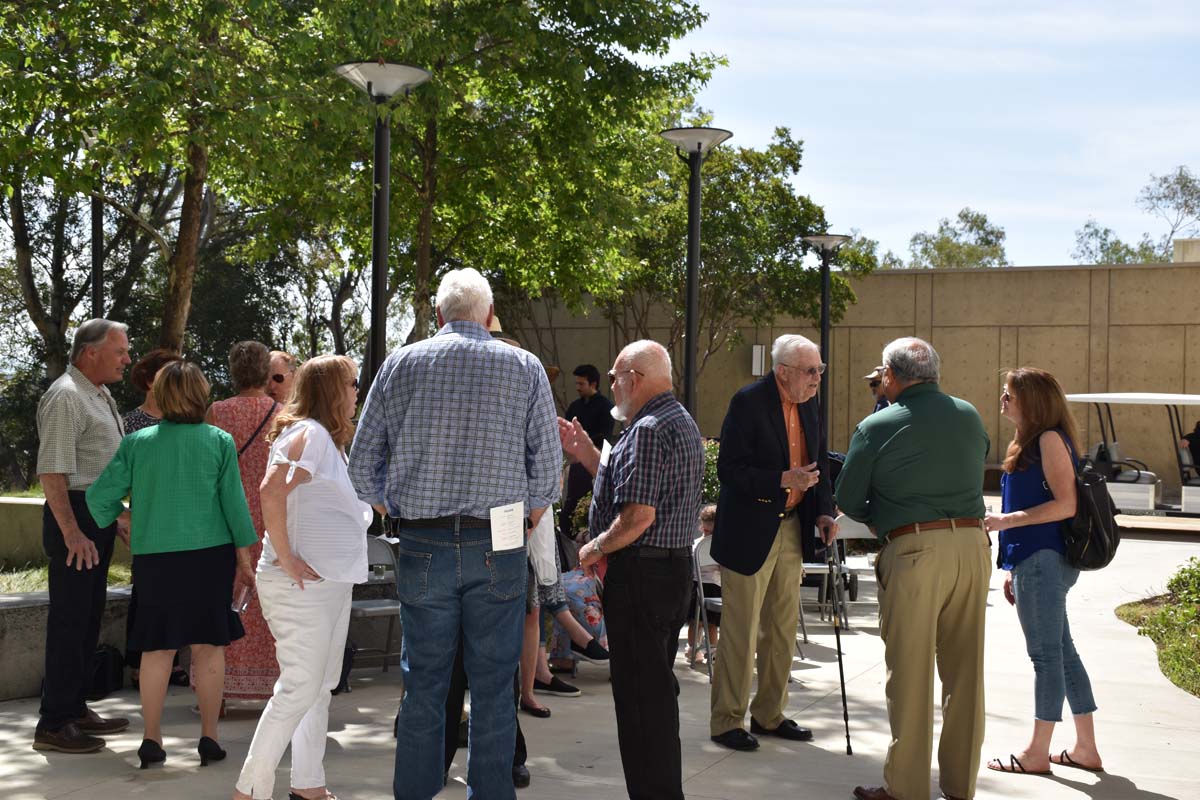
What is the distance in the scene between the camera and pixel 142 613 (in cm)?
528

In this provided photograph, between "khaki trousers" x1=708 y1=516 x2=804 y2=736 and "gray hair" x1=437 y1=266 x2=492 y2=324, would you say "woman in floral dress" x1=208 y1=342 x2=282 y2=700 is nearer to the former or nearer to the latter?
"gray hair" x1=437 y1=266 x2=492 y2=324

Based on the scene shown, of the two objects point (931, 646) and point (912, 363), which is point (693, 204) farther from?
point (931, 646)

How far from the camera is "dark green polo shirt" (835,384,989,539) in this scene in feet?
16.2

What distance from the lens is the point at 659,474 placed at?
4730 mm

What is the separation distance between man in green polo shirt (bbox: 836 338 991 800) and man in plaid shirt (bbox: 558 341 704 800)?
71cm

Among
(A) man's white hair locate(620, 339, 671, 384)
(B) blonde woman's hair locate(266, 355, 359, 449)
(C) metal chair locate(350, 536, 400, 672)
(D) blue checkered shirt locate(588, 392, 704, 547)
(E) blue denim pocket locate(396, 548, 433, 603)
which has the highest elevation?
(A) man's white hair locate(620, 339, 671, 384)

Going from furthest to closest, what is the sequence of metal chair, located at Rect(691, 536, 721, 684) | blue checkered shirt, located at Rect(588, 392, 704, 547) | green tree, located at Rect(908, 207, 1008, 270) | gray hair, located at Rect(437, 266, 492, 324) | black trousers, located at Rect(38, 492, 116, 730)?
green tree, located at Rect(908, 207, 1008, 270), metal chair, located at Rect(691, 536, 721, 684), black trousers, located at Rect(38, 492, 116, 730), blue checkered shirt, located at Rect(588, 392, 704, 547), gray hair, located at Rect(437, 266, 492, 324)

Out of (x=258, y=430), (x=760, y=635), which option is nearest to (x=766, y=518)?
(x=760, y=635)

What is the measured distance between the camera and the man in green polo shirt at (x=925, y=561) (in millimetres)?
4938

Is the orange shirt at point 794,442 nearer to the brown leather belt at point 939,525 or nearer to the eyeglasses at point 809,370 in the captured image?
the eyeglasses at point 809,370

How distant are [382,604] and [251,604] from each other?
3.95 ft

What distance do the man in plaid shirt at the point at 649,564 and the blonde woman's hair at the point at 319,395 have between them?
3.48 ft

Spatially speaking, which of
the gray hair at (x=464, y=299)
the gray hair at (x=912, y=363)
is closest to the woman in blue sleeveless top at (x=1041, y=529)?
the gray hair at (x=912, y=363)

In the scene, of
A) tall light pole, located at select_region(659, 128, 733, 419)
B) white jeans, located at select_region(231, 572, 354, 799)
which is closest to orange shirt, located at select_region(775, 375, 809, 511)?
white jeans, located at select_region(231, 572, 354, 799)
